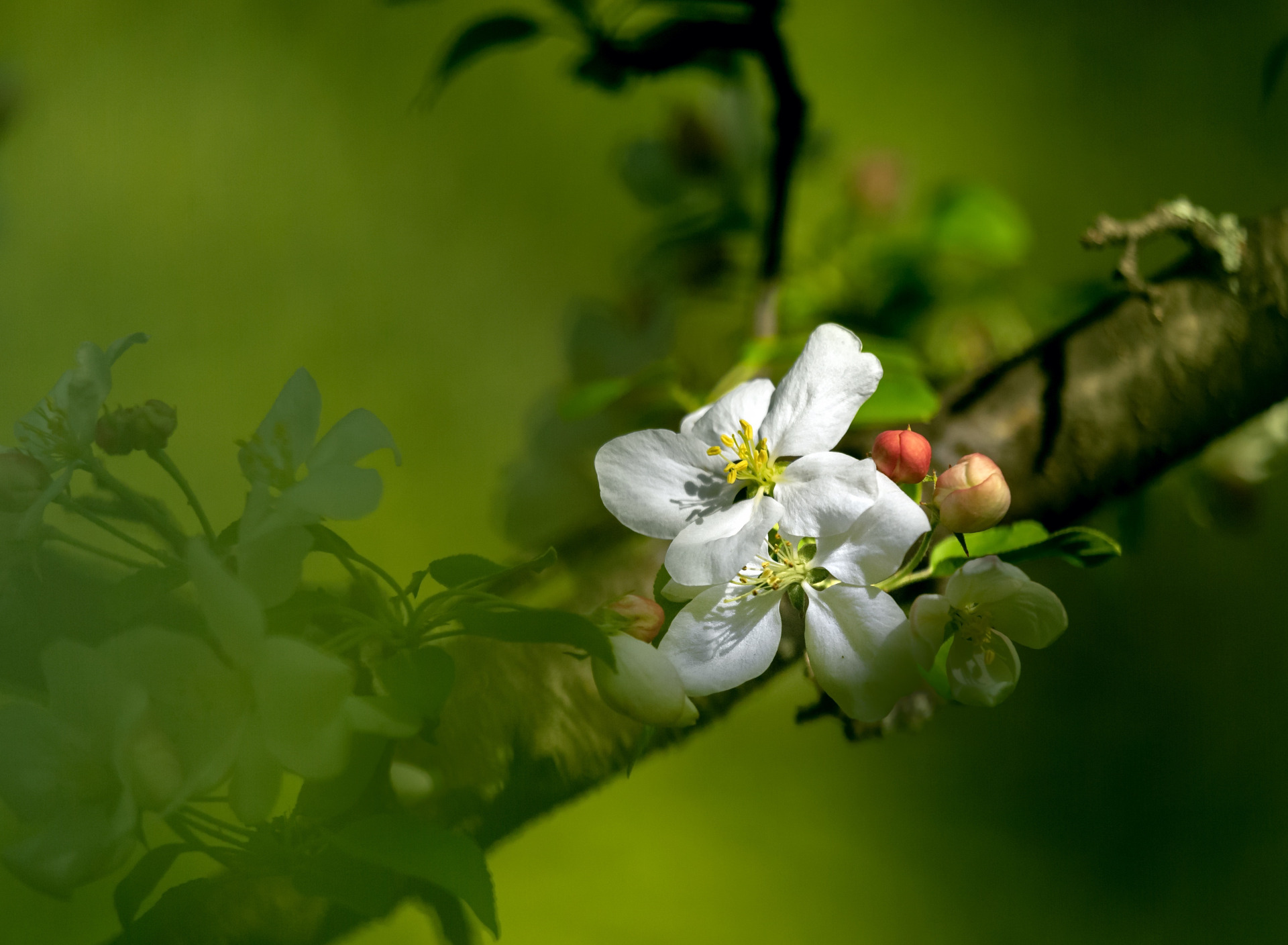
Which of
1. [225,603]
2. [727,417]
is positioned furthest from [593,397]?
[225,603]

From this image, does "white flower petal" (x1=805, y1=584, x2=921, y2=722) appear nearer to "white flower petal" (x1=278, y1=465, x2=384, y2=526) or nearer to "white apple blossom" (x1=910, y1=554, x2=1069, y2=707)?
"white apple blossom" (x1=910, y1=554, x2=1069, y2=707)

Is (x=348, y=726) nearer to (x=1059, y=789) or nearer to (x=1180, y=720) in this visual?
(x=1059, y=789)

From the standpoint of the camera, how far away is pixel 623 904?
921 mm

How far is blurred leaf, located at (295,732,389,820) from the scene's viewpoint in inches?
9.2

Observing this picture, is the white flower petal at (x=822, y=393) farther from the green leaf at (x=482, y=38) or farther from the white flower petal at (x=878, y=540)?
the green leaf at (x=482, y=38)

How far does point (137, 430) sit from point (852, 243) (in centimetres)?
62

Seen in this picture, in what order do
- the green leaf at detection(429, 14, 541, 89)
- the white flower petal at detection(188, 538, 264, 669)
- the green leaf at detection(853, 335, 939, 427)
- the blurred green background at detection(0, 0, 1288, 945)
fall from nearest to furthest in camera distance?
the white flower petal at detection(188, 538, 264, 669)
the green leaf at detection(853, 335, 939, 427)
the green leaf at detection(429, 14, 541, 89)
the blurred green background at detection(0, 0, 1288, 945)

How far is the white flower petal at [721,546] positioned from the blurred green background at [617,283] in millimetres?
703

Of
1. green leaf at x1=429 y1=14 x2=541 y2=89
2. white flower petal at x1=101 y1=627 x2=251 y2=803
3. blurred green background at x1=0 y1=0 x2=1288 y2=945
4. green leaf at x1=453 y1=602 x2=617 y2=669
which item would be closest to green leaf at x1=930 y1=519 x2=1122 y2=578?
green leaf at x1=453 y1=602 x2=617 y2=669

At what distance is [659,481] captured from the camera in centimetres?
29

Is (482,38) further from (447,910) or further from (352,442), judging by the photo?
(447,910)

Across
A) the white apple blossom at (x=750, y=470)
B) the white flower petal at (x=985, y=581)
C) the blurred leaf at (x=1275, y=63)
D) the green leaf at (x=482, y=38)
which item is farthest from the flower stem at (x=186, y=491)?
the blurred leaf at (x=1275, y=63)

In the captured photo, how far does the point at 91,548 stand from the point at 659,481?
0.59ft

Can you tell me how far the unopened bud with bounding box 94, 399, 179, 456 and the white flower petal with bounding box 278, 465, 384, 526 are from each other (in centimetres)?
7
